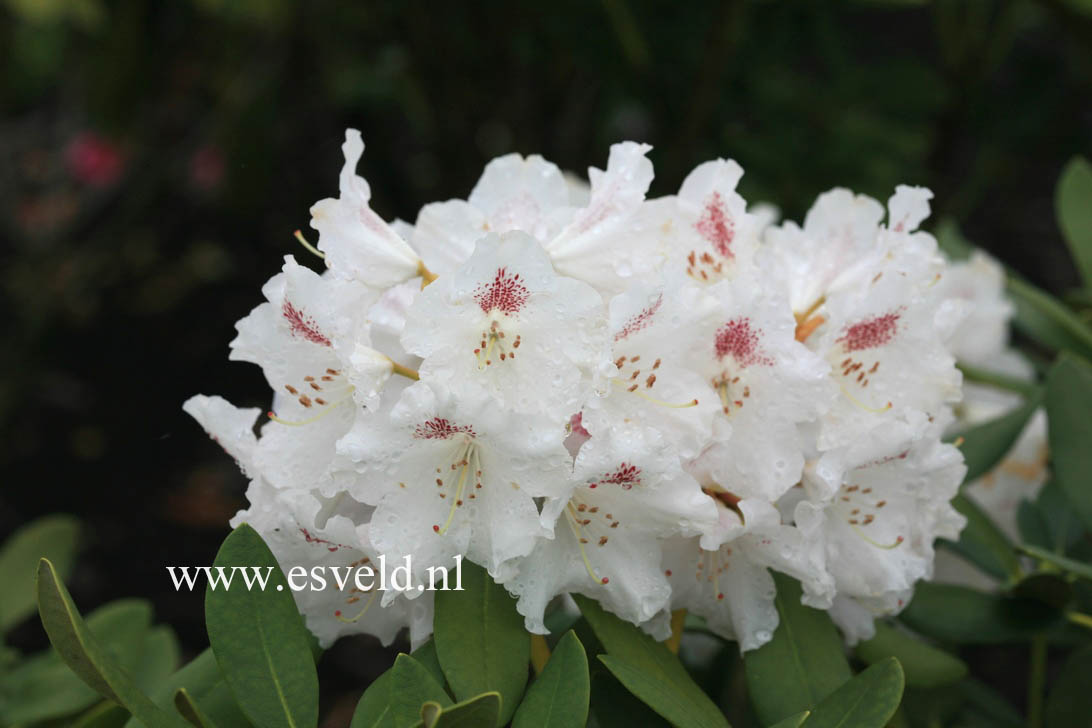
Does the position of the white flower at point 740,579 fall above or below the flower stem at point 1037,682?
above

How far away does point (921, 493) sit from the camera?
2.74ft

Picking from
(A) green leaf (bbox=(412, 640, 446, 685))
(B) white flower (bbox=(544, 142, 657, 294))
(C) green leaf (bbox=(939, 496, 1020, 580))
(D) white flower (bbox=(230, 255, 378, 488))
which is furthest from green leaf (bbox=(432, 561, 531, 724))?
(C) green leaf (bbox=(939, 496, 1020, 580))

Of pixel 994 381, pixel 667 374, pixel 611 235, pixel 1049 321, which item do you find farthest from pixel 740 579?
pixel 1049 321

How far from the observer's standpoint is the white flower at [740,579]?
31.2 inches

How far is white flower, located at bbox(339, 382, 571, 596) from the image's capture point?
690mm

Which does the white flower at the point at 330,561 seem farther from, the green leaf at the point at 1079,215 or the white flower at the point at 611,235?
the green leaf at the point at 1079,215

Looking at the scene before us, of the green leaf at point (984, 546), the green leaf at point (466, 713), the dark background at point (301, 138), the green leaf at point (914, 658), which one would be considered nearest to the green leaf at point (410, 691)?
the green leaf at point (466, 713)

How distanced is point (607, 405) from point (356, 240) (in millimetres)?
217

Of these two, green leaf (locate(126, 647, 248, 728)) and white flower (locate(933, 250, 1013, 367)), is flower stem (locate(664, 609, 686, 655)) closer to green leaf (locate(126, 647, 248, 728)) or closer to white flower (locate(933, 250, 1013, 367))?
green leaf (locate(126, 647, 248, 728))

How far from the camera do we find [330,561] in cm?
80

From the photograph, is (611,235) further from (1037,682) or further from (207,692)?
(1037,682)

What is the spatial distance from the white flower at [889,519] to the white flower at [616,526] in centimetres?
13

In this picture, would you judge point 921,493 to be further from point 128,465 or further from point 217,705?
point 128,465

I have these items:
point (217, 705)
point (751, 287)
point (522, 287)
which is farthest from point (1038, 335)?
point (217, 705)
